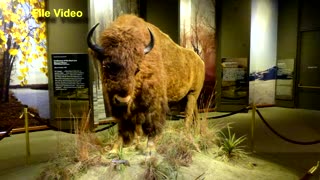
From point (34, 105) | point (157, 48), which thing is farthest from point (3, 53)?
point (157, 48)

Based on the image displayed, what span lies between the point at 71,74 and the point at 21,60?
1.12m

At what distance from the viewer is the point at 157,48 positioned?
3727 millimetres

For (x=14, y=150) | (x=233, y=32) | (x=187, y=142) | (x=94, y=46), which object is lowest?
(x=14, y=150)

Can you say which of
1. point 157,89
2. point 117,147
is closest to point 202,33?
point 157,89

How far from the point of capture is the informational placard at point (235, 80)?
29.8 ft

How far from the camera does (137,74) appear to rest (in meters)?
3.33

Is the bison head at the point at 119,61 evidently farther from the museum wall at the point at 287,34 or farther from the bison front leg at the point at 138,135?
the museum wall at the point at 287,34

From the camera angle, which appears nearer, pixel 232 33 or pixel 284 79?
pixel 232 33

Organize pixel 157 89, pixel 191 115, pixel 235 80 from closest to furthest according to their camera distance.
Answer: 1. pixel 157 89
2. pixel 191 115
3. pixel 235 80

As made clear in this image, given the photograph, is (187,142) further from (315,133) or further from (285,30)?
(285,30)

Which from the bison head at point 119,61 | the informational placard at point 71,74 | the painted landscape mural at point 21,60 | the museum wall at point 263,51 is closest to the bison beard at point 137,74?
the bison head at point 119,61

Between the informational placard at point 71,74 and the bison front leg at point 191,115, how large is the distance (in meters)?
2.24

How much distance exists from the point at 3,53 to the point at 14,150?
205cm

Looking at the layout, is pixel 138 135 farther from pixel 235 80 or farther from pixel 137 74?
pixel 235 80
